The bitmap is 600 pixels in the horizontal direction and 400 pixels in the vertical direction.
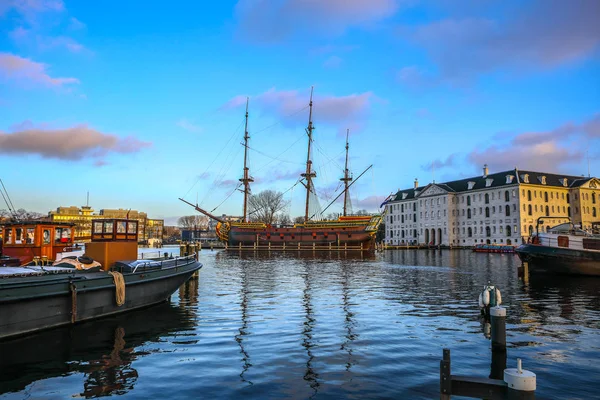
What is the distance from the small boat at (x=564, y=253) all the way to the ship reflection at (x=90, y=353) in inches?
1004

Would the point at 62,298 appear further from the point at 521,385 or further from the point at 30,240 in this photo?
the point at 521,385

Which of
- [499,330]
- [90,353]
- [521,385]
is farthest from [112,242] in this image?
[521,385]

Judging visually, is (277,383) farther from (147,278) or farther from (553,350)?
(147,278)

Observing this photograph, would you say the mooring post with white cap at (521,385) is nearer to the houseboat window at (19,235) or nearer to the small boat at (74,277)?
the small boat at (74,277)

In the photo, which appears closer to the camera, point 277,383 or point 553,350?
point 277,383

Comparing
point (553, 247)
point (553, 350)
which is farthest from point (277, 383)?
point (553, 247)

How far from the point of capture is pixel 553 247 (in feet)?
96.0

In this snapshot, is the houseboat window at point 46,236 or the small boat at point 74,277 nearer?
the small boat at point 74,277

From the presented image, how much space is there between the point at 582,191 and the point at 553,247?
87.3 meters

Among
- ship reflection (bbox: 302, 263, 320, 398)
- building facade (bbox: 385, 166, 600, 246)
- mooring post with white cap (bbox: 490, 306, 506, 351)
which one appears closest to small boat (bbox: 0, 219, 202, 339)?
ship reflection (bbox: 302, 263, 320, 398)

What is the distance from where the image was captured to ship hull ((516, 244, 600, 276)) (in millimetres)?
28422

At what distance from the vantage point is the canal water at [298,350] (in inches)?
322

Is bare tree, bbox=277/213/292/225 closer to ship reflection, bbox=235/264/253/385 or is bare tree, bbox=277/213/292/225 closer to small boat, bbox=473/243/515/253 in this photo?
small boat, bbox=473/243/515/253

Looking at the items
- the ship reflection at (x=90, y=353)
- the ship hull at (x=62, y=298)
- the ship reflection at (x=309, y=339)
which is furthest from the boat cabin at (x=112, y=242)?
the ship reflection at (x=309, y=339)
